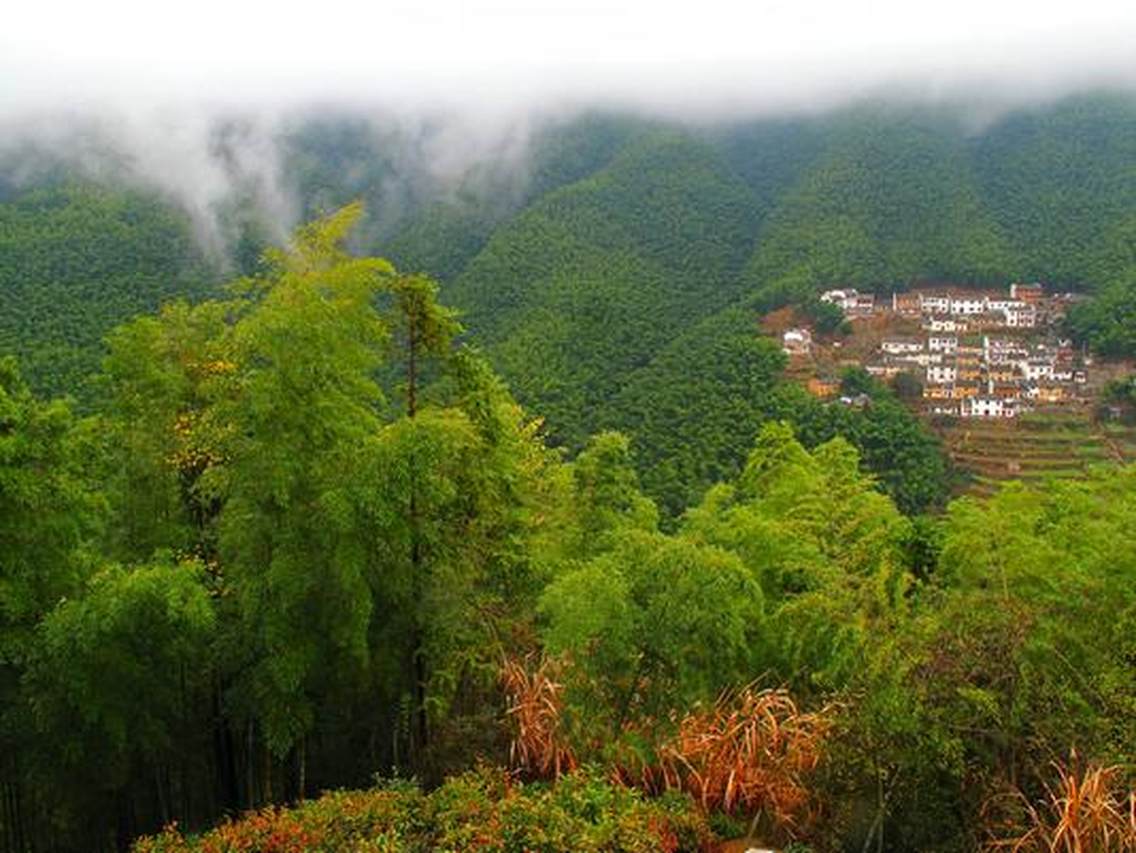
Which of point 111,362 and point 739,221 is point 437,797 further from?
point 739,221

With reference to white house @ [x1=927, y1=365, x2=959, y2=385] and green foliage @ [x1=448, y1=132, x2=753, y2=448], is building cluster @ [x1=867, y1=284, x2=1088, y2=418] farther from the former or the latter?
green foliage @ [x1=448, y1=132, x2=753, y2=448]

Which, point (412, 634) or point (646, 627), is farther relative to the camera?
point (412, 634)

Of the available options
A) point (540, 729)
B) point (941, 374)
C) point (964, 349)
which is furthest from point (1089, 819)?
point (964, 349)

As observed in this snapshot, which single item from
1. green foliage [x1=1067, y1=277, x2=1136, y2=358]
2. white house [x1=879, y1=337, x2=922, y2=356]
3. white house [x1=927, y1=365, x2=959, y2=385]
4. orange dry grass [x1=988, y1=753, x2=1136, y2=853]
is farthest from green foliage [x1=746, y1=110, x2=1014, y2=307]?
orange dry grass [x1=988, y1=753, x2=1136, y2=853]

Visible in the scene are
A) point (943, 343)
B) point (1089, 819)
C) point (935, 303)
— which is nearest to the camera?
point (1089, 819)

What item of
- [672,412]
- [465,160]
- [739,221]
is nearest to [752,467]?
[672,412]

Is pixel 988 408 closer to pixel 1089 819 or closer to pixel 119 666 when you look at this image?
pixel 1089 819
